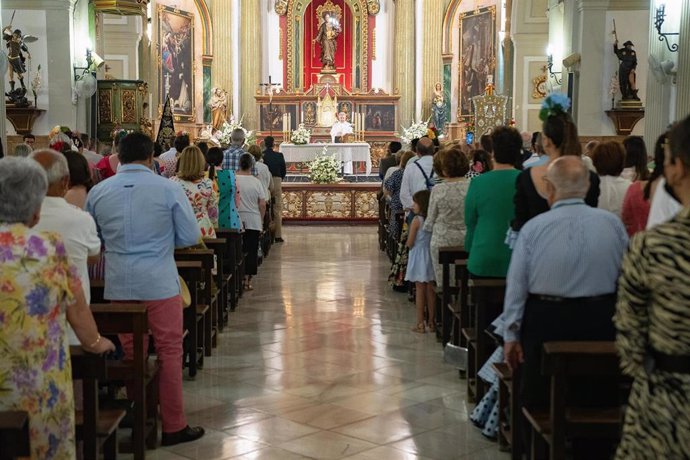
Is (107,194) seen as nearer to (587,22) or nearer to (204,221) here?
(204,221)

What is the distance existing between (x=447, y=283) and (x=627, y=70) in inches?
344

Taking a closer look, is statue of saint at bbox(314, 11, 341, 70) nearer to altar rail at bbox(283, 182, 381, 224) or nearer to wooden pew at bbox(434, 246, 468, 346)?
altar rail at bbox(283, 182, 381, 224)

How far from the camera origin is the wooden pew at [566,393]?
4.30 m

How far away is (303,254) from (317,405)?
28.7ft

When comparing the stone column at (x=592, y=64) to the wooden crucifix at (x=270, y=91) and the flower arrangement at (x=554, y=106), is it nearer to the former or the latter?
the flower arrangement at (x=554, y=106)

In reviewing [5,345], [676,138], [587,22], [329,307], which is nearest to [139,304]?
[5,345]

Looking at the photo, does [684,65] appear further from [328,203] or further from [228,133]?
[228,133]

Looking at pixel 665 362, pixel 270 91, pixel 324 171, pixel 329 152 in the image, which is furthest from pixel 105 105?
pixel 665 362

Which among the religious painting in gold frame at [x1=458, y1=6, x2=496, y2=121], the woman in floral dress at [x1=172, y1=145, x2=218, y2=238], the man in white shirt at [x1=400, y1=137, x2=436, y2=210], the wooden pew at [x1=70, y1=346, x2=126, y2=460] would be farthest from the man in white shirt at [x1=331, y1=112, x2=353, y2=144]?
the wooden pew at [x1=70, y1=346, x2=126, y2=460]

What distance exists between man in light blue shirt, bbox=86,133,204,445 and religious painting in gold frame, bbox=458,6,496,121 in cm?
2108

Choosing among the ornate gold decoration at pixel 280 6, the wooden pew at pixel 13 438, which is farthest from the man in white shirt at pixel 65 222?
the ornate gold decoration at pixel 280 6

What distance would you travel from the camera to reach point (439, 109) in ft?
92.2

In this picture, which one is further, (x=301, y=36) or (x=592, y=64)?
(x=301, y=36)

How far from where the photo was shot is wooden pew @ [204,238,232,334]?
8.68 m
